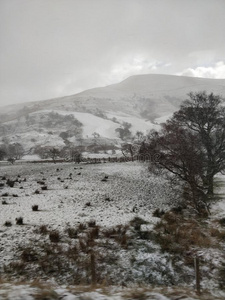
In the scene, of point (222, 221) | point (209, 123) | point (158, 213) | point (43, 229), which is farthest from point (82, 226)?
point (209, 123)

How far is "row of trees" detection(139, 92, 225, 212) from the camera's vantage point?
14289 mm

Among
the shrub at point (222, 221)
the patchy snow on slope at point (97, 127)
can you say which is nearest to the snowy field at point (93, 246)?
the shrub at point (222, 221)

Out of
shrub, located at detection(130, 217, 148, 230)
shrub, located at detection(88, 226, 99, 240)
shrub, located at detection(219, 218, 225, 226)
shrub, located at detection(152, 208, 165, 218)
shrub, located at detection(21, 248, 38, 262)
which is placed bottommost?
shrub, located at detection(219, 218, 225, 226)

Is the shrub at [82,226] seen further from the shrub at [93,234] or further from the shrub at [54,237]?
the shrub at [54,237]

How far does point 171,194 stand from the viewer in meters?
17.4

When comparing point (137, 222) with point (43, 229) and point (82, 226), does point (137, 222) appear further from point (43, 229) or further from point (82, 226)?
point (43, 229)

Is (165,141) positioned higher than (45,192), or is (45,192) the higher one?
(165,141)

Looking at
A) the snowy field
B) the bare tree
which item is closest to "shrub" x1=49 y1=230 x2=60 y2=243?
the snowy field

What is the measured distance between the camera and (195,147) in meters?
16.4

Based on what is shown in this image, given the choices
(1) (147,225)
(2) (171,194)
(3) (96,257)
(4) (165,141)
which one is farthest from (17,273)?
(2) (171,194)

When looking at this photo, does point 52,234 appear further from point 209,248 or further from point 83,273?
point 209,248

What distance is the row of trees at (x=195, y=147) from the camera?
14289 millimetres

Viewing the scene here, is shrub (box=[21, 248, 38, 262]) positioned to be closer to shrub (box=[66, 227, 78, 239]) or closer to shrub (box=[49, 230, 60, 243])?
shrub (box=[49, 230, 60, 243])

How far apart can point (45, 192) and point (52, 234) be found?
33.6 ft
